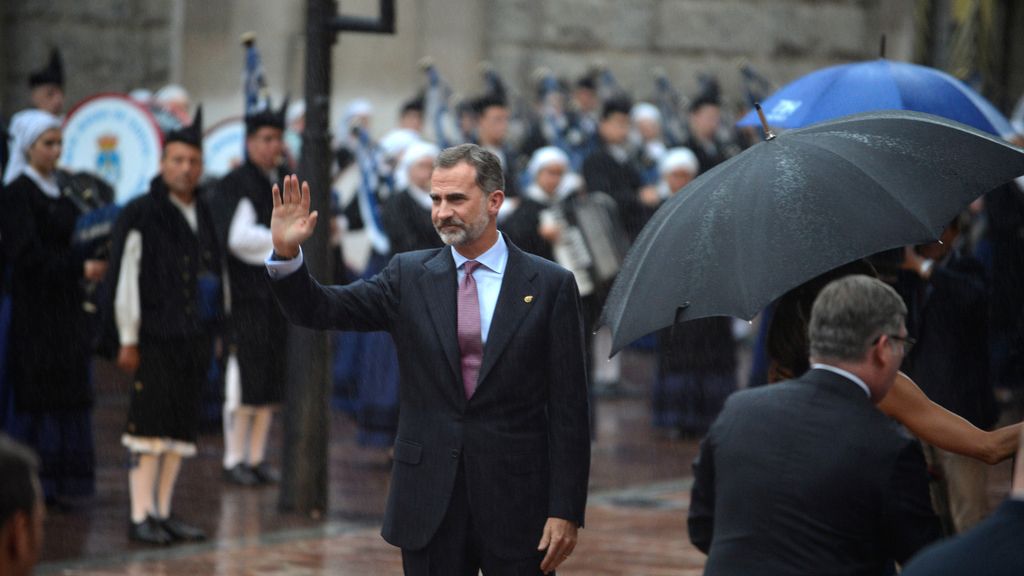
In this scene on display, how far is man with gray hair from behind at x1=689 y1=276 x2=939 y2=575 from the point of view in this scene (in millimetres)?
3723

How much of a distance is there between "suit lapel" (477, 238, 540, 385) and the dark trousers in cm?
34

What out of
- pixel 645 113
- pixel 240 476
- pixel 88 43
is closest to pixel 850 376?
pixel 240 476

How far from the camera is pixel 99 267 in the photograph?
Result: 937cm

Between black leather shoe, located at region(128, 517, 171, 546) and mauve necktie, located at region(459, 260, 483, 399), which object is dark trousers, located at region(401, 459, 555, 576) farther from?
black leather shoe, located at region(128, 517, 171, 546)

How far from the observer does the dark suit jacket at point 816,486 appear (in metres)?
3.72

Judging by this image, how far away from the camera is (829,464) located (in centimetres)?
375

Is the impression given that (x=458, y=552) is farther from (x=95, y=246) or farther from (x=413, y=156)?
(x=413, y=156)

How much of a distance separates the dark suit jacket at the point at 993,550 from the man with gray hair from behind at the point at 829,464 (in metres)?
0.93

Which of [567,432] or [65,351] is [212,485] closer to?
[65,351]

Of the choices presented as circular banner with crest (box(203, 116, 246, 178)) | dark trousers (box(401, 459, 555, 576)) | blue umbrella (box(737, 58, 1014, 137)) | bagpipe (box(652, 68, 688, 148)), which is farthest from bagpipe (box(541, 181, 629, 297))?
dark trousers (box(401, 459, 555, 576))

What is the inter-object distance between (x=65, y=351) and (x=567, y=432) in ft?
16.2

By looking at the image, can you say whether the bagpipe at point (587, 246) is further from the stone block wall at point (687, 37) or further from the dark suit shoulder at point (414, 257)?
the dark suit shoulder at point (414, 257)

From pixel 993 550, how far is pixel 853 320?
47.8 inches

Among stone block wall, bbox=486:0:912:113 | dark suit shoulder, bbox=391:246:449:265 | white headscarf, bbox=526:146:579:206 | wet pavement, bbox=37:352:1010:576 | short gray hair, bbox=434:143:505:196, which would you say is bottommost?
wet pavement, bbox=37:352:1010:576
